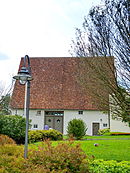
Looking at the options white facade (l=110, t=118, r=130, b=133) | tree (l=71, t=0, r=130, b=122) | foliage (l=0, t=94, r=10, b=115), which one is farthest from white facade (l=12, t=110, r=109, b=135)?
tree (l=71, t=0, r=130, b=122)

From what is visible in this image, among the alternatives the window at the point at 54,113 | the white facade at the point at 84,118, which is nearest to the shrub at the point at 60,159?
the white facade at the point at 84,118

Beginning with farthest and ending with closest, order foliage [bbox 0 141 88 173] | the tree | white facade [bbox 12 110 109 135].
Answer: white facade [bbox 12 110 109 135], the tree, foliage [bbox 0 141 88 173]

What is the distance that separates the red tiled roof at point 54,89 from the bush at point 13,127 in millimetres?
11077

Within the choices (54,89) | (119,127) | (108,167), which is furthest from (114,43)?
(54,89)

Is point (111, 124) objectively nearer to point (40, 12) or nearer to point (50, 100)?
point (50, 100)

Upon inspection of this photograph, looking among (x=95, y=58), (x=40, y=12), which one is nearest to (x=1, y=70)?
(x=40, y=12)

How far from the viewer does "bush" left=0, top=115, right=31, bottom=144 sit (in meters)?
14.5

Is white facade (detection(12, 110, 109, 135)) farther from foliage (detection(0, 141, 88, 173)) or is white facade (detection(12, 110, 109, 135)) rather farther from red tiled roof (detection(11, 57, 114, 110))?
foliage (detection(0, 141, 88, 173))

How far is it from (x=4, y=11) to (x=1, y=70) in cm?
1359

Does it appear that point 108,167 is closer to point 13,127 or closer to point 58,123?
point 13,127

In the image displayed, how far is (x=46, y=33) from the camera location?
411 inches

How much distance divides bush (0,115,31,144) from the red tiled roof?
11.1 m

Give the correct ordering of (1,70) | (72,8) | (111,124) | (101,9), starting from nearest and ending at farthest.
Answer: (101,9)
(72,8)
(1,70)
(111,124)

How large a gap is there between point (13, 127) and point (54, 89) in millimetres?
13102
